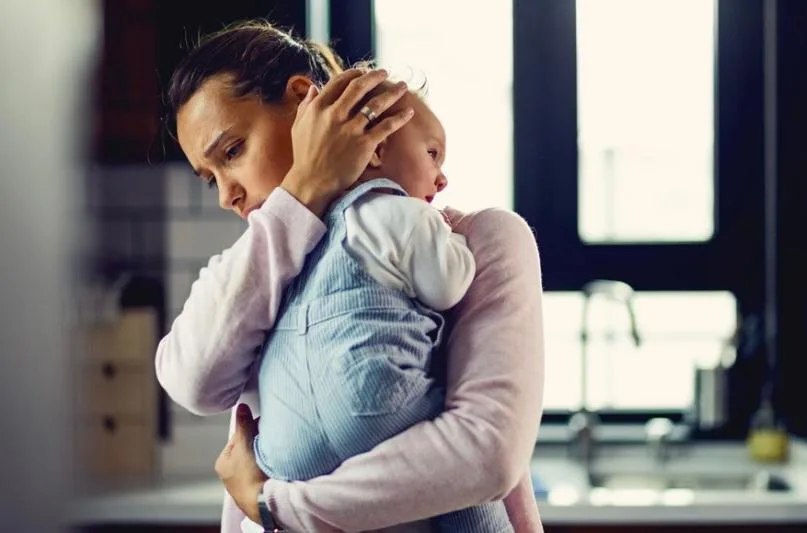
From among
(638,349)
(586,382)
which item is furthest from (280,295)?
(638,349)

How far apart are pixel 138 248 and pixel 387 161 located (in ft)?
4.94

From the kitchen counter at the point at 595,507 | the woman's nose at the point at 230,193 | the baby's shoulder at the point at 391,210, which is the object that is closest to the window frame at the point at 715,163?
the kitchen counter at the point at 595,507

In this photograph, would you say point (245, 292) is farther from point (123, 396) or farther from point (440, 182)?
point (123, 396)

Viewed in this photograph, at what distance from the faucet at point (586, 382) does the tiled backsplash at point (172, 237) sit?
31.2 inches

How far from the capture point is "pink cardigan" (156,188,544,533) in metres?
0.72

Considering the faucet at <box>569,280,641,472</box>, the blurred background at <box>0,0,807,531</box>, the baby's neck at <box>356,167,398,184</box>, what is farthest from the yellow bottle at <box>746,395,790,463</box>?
the baby's neck at <box>356,167,398,184</box>

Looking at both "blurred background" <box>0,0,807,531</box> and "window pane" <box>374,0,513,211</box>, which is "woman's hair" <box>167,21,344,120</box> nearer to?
"blurred background" <box>0,0,807,531</box>

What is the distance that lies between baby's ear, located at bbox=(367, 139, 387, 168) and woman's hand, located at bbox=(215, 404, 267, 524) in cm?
22

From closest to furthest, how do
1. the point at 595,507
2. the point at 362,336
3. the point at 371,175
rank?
1. the point at 362,336
2. the point at 371,175
3. the point at 595,507

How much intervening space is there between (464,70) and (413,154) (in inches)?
64.8

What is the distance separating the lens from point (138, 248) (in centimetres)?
225

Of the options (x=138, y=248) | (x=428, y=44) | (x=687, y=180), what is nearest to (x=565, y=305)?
(x=687, y=180)

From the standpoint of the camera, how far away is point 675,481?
2311 millimetres

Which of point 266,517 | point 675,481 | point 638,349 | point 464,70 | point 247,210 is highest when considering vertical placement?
point 464,70
